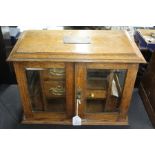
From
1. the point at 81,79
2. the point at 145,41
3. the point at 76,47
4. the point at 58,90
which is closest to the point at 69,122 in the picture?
the point at 58,90

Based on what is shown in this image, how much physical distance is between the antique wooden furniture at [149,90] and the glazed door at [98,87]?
0.26m

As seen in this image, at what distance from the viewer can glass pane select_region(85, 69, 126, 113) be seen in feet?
3.28

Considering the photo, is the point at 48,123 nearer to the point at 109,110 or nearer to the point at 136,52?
the point at 109,110

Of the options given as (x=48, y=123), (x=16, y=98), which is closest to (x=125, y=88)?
(x=48, y=123)

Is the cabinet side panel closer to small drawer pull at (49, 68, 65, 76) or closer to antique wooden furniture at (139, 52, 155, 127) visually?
small drawer pull at (49, 68, 65, 76)

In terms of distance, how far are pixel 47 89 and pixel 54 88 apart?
0.04 metres

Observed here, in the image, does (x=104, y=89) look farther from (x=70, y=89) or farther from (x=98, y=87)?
(x=70, y=89)

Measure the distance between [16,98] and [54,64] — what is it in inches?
24.8

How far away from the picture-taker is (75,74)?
37.9 inches

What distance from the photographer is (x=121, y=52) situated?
939 millimetres

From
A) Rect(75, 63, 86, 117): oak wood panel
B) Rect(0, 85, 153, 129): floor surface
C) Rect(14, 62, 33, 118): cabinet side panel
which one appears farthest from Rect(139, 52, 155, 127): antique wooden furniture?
Rect(14, 62, 33, 118): cabinet side panel

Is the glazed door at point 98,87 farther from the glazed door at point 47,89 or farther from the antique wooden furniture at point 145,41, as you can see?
the antique wooden furniture at point 145,41

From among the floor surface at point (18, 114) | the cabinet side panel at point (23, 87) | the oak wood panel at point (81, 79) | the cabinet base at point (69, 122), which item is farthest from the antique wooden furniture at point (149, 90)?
the cabinet side panel at point (23, 87)

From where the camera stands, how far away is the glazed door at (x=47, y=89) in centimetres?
96
